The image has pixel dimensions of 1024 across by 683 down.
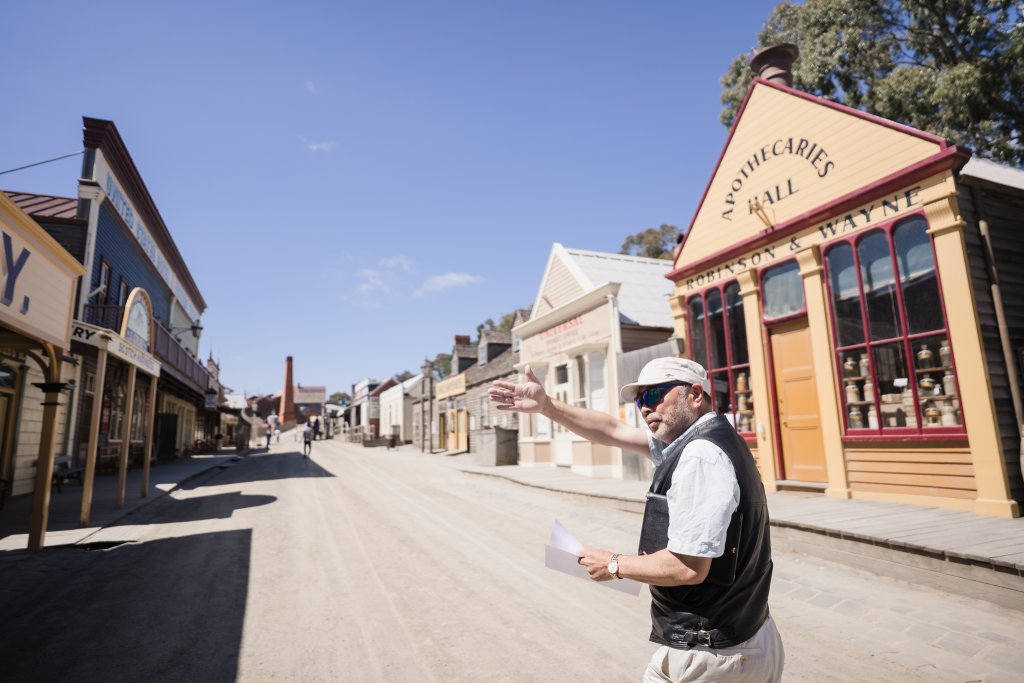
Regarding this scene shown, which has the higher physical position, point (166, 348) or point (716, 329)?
point (166, 348)

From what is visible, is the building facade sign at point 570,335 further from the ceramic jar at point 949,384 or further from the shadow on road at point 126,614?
the shadow on road at point 126,614

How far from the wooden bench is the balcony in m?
3.32

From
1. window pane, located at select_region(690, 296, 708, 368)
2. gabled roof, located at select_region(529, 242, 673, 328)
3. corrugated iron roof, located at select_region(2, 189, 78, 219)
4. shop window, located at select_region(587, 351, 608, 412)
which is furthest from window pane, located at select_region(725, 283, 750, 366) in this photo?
corrugated iron roof, located at select_region(2, 189, 78, 219)

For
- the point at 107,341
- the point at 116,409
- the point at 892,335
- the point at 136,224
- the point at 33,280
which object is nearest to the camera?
the point at 33,280

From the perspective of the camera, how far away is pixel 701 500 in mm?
1769

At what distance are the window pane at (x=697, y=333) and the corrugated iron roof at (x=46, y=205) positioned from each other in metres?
16.8

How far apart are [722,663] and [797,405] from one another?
9271 millimetres

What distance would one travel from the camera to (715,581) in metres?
1.81

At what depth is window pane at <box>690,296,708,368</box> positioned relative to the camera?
1214cm

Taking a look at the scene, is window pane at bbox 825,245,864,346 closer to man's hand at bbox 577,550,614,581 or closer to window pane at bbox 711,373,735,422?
window pane at bbox 711,373,735,422

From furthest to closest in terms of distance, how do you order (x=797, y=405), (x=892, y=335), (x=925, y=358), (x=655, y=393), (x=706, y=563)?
(x=797, y=405) < (x=892, y=335) < (x=925, y=358) < (x=655, y=393) < (x=706, y=563)

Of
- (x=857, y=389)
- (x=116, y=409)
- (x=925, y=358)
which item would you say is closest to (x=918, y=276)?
(x=925, y=358)

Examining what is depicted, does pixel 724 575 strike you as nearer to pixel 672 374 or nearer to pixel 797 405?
pixel 672 374

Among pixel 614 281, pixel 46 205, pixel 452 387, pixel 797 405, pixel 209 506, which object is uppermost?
pixel 46 205
